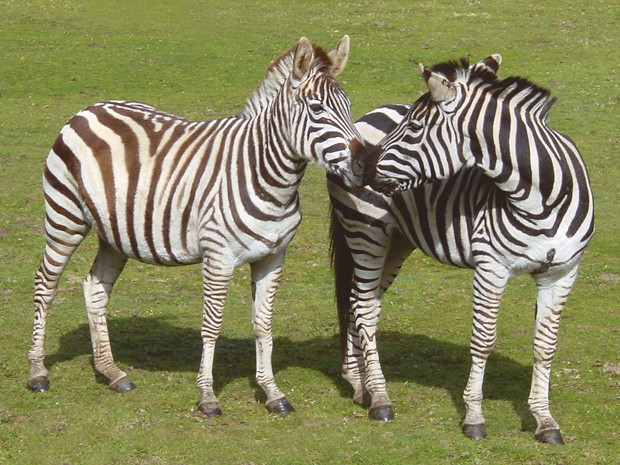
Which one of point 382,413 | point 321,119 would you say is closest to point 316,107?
point 321,119

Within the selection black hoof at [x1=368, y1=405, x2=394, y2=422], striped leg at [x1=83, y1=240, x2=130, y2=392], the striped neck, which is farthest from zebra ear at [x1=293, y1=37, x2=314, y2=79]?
black hoof at [x1=368, y1=405, x2=394, y2=422]

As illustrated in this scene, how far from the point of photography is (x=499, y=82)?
794cm

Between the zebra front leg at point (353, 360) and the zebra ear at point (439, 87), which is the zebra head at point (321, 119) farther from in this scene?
the zebra front leg at point (353, 360)

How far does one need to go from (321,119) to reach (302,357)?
10.5 feet

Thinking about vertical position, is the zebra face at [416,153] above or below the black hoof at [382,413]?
above

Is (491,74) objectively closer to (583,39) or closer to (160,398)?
(160,398)

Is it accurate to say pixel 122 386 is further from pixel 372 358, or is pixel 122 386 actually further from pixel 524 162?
pixel 524 162

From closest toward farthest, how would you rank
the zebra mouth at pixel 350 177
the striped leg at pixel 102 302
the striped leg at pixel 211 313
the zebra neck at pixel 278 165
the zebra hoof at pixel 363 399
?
the zebra mouth at pixel 350 177, the zebra neck at pixel 278 165, the striped leg at pixel 211 313, the zebra hoof at pixel 363 399, the striped leg at pixel 102 302

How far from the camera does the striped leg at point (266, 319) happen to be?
8.82 metres

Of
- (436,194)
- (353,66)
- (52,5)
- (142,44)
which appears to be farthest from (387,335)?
(52,5)

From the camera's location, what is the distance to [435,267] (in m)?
13.8

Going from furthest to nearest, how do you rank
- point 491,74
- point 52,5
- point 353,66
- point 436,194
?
Answer: point 52,5, point 353,66, point 436,194, point 491,74

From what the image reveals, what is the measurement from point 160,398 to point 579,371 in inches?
161

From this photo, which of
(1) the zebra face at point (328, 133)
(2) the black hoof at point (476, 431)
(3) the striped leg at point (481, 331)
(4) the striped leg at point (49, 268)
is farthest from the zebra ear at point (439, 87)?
(4) the striped leg at point (49, 268)
